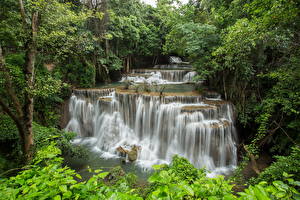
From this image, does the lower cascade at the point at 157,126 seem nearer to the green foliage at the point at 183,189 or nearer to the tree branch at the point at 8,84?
the tree branch at the point at 8,84

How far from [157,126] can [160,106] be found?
49.0 inches

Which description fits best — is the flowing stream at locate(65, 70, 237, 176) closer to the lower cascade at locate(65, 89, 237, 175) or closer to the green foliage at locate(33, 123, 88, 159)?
the lower cascade at locate(65, 89, 237, 175)

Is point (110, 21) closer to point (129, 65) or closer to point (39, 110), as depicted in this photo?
point (129, 65)

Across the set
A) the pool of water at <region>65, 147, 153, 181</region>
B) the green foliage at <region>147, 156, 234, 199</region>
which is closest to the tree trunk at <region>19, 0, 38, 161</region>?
the pool of water at <region>65, 147, 153, 181</region>

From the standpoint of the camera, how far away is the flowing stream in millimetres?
7293

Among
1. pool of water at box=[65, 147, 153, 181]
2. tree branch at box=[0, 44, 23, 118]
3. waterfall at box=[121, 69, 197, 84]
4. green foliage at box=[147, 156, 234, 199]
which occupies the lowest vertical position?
pool of water at box=[65, 147, 153, 181]

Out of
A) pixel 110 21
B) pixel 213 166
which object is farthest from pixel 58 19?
pixel 213 166

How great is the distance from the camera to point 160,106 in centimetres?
852

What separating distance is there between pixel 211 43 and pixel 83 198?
908cm

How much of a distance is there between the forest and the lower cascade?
58 millimetres

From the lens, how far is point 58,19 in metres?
5.25

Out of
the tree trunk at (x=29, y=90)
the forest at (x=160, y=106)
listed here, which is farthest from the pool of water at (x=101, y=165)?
the tree trunk at (x=29, y=90)

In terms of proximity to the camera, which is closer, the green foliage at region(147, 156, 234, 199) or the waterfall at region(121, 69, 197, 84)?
the green foliage at region(147, 156, 234, 199)

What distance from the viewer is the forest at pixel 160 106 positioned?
377 cm
